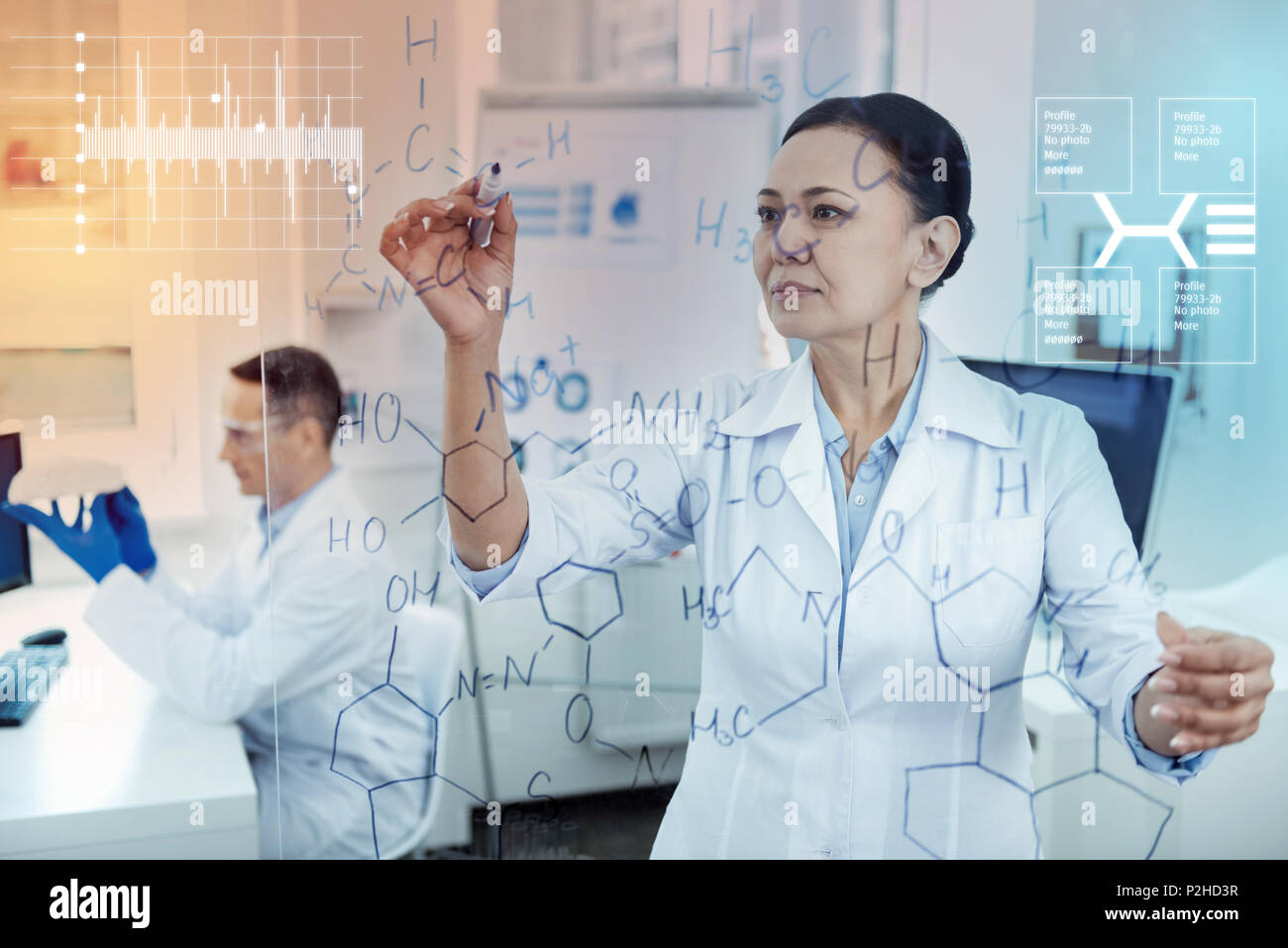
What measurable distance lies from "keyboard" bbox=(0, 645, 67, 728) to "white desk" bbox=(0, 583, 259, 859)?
11mm

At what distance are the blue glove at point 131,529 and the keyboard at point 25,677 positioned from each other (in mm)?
127

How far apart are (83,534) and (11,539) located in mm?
80

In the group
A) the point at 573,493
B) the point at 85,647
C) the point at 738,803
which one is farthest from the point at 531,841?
the point at 85,647

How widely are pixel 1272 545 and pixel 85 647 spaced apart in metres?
1.37

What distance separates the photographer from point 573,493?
1.08 m

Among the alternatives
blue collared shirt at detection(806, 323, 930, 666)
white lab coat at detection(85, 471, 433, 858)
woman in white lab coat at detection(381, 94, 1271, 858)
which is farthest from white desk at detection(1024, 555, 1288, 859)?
white lab coat at detection(85, 471, 433, 858)

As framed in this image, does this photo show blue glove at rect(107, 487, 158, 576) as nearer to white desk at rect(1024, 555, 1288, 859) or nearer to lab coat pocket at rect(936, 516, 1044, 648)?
lab coat pocket at rect(936, 516, 1044, 648)

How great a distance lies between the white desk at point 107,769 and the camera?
1.11 m

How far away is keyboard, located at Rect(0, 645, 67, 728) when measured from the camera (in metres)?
1.14

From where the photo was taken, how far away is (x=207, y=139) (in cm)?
110

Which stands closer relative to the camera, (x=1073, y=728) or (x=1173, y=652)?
(x=1173, y=652)

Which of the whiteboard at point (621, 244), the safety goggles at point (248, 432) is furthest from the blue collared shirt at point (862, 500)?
the safety goggles at point (248, 432)

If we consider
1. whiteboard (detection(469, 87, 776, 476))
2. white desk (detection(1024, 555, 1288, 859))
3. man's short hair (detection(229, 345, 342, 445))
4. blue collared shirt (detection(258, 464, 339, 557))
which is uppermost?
whiteboard (detection(469, 87, 776, 476))
